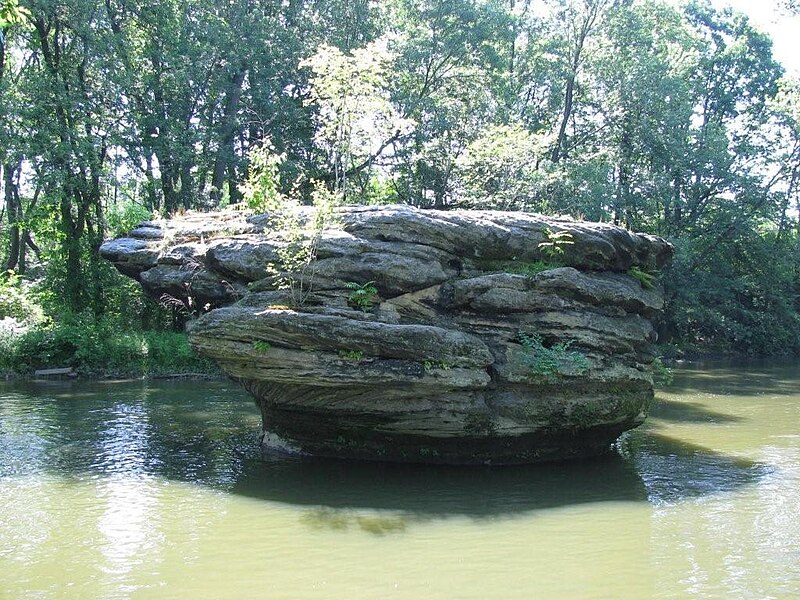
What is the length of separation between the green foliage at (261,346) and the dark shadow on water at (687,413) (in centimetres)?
1131

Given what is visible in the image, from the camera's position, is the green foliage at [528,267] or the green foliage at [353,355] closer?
the green foliage at [353,355]

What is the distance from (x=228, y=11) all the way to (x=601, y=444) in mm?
25466

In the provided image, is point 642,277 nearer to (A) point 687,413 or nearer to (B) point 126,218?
(A) point 687,413

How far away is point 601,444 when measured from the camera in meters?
13.8

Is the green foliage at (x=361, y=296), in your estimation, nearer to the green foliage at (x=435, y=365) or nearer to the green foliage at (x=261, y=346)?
the green foliage at (x=435, y=365)

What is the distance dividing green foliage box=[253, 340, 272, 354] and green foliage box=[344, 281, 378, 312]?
1.67 m

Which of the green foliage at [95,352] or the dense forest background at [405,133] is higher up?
the dense forest background at [405,133]

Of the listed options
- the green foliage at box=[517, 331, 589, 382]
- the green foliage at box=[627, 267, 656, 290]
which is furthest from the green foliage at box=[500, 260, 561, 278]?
the green foliage at box=[627, 267, 656, 290]

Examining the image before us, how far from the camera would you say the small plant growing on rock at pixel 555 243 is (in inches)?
532

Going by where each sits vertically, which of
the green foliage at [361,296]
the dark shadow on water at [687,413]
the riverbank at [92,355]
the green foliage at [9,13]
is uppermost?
the green foliage at [9,13]

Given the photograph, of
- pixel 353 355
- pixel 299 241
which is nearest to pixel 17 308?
pixel 299 241

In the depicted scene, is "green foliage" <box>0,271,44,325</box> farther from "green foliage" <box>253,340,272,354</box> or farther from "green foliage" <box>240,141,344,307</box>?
"green foliage" <box>253,340,272,354</box>

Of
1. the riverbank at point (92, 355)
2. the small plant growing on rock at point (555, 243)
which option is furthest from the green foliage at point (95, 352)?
the small plant growing on rock at point (555, 243)

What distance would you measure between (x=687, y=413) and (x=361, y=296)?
36.8 ft
